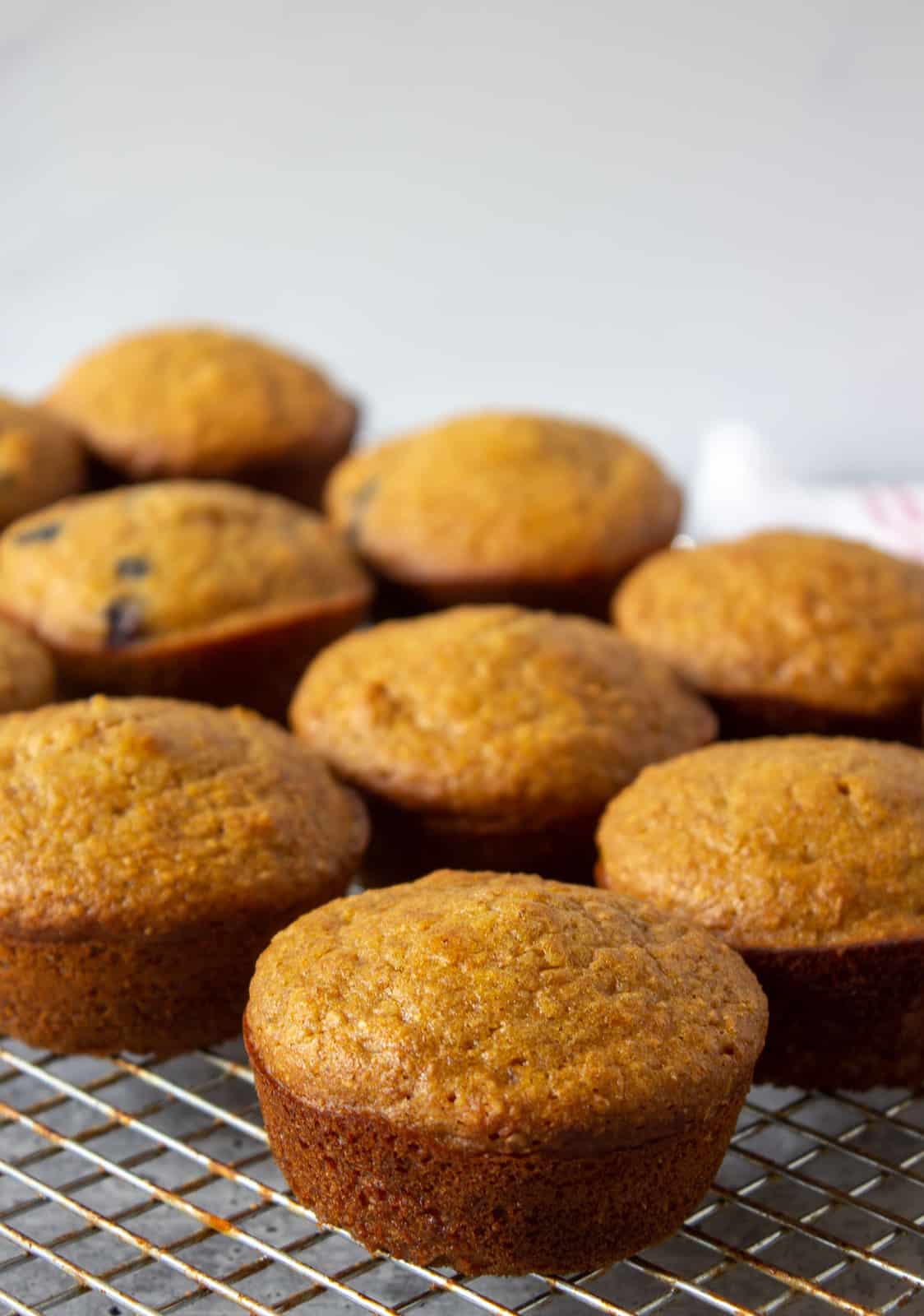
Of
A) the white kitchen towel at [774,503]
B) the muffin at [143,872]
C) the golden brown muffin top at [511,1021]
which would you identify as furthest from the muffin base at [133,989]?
the white kitchen towel at [774,503]

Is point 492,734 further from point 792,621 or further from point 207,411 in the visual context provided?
point 207,411

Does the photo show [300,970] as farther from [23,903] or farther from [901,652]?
[901,652]

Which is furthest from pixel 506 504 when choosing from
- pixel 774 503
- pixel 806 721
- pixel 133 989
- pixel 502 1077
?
pixel 502 1077

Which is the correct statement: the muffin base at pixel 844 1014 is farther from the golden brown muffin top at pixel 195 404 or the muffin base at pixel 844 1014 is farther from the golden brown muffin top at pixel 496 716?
the golden brown muffin top at pixel 195 404

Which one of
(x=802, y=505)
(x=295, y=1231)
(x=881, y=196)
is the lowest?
(x=295, y=1231)

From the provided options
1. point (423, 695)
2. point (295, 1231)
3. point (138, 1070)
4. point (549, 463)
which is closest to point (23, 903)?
point (138, 1070)

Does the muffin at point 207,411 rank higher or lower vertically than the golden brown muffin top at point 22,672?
higher
